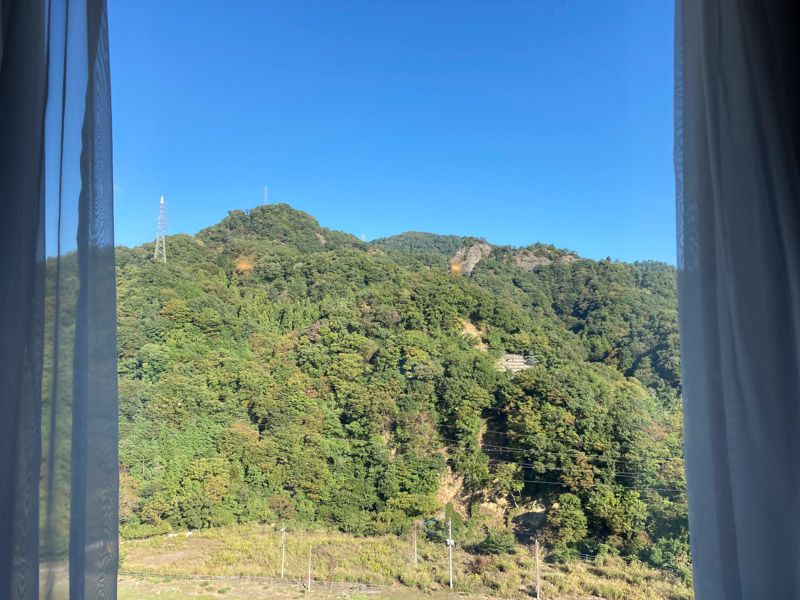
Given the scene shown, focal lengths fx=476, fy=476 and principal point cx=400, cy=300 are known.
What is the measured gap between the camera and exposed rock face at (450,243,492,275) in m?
2.12

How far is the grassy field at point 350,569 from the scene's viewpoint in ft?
5.00

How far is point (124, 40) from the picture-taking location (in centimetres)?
176

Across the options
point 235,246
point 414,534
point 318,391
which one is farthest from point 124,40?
point 414,534

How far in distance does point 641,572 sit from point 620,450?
1.17 ft

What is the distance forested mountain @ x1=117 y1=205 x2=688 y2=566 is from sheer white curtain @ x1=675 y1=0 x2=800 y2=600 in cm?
69

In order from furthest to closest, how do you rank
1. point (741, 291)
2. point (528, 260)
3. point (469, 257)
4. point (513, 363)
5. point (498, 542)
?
point (469, 257) < point (528, 260) < point (513, 363) < point (498, 542) < point (741, 291)

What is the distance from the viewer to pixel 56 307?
854mm

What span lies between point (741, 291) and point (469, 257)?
1.37m

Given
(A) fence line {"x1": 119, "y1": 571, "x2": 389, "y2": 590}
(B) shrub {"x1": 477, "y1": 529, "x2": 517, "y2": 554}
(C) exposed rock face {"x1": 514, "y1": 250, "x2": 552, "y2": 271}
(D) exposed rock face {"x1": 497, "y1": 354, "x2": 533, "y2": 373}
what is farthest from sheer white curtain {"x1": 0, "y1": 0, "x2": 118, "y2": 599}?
(C) exposed rock face {"x1": 514, "y1": 250, "x2": 552, "y2": 271}

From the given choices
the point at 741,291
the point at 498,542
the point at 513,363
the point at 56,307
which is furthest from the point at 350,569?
the point at 741,291

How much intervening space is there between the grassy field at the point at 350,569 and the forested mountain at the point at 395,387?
67 millimetres

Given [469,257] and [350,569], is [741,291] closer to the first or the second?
[469,257]

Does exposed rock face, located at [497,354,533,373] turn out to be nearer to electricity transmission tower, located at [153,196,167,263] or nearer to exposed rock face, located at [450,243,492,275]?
exposed rock face, located at [450,243,492,275]

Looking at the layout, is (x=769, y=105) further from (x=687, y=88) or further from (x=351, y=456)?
(x=351, y=456)
